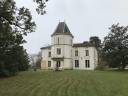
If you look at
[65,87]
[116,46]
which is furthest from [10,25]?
[116,46]

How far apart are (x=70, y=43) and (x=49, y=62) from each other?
7.69 m

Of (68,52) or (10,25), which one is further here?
(68,52)

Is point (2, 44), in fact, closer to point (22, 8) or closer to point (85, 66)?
point (22, 8)

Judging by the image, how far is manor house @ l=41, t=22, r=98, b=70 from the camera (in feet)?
236

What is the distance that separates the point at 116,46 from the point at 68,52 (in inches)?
550

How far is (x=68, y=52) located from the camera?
72688 millimetres

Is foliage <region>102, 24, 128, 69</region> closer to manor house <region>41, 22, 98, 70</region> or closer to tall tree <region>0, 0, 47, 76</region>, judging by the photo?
manor house <region>41, 22, 98, 70</region>

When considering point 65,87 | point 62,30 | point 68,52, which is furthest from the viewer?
point 68,52

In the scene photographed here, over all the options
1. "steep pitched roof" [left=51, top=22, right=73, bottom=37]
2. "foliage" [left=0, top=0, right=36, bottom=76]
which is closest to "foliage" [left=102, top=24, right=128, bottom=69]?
"steep pitched roof" [left=51, top=22, right=73, bottom=37]

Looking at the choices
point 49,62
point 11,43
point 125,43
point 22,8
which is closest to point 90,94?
point 22,8

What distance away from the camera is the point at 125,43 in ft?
206

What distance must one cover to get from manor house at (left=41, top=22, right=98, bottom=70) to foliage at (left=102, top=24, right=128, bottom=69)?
30.7 ft

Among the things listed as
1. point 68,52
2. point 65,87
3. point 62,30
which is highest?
point 62,30

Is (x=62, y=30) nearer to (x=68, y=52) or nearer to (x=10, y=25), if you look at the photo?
(x=68, y=52)
